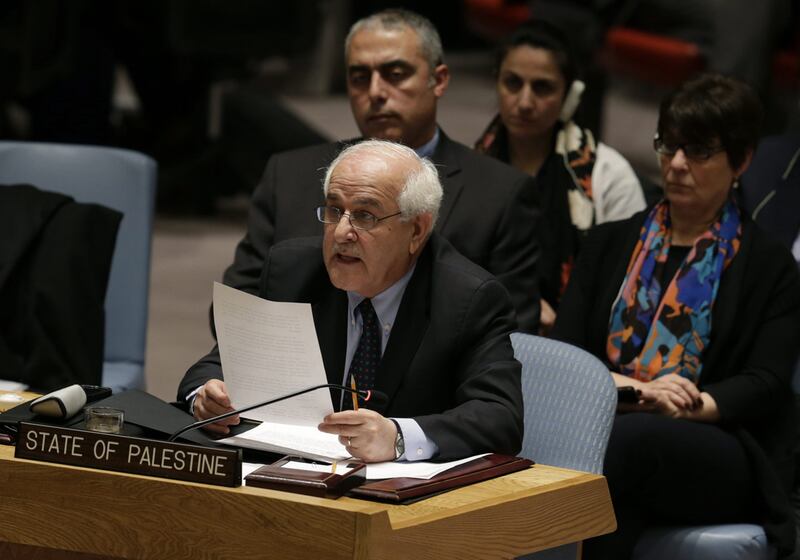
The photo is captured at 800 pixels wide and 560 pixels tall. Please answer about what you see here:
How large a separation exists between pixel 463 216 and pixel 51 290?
1.04 metres

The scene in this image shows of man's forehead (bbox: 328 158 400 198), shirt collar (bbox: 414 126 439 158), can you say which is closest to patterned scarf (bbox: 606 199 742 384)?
shirt collar (bbox: 414 126 439 158)

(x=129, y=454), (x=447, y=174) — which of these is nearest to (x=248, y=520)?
(x=129, y=454)

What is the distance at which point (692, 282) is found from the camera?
3418mm

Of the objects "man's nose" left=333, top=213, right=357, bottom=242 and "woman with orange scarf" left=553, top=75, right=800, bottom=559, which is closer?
"man's nose" left=333, top=213, right=357, bottom=242

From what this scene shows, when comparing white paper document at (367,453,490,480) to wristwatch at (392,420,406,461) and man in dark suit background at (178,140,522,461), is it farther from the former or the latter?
man in dark suit background at (178,140,522,461)

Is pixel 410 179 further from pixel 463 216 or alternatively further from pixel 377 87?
pixel 377 87

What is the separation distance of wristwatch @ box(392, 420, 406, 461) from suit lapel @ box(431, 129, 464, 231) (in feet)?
3.72

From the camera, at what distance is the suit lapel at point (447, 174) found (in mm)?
3570

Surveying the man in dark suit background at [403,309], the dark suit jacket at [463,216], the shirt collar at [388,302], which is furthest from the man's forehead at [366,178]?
the dark suit jacket at [463,216]

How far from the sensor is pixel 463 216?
3.56 meters

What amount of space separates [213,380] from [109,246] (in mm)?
1274

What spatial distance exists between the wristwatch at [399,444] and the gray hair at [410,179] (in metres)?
0.45

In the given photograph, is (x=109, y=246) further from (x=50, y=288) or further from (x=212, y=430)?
(x=212, y=430)

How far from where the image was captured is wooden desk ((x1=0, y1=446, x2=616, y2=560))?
2.13 meters
